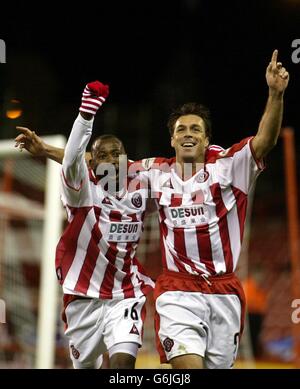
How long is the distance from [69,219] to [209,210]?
2.69 feet

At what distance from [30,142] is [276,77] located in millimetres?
1379

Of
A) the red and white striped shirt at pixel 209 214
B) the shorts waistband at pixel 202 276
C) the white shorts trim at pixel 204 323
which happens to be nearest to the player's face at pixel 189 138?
the red and white striped shirt at pixel 209 214

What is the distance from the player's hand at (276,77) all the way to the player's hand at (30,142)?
4.25ft

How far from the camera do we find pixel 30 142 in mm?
3791

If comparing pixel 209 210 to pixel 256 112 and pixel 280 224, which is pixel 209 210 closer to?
pixel 256 112

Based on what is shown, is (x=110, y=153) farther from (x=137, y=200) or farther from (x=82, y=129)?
(x=82, y=129)

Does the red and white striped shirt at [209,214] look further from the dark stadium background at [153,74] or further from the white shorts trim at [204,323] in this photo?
the dark stadium background at [153,74]

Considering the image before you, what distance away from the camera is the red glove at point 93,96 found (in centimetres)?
338

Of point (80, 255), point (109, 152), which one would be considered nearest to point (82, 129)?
point (109, 152)

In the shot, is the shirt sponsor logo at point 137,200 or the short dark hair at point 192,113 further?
the shirt sponsor logo at point 137,200

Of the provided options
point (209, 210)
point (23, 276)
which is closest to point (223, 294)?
point (209, 210)

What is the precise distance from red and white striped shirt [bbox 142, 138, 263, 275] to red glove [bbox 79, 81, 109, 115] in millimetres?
610

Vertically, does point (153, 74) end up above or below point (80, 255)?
above

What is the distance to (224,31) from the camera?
11531mm
